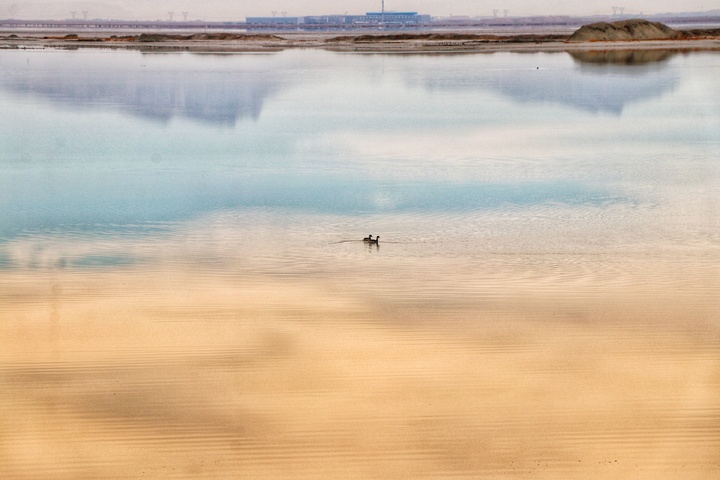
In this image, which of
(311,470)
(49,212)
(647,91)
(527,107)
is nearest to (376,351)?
(311,470)

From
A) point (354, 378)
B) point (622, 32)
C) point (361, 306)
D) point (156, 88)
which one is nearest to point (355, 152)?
point (361, 306)

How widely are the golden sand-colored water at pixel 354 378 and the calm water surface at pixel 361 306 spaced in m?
0.03

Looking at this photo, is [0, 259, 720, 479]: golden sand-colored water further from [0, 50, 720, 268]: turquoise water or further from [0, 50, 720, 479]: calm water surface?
[0, 50, 720, 268]: turquoise water

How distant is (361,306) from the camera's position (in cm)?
940

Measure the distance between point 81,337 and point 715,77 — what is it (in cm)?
3355

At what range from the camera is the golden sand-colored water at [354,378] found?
6352 millimetres

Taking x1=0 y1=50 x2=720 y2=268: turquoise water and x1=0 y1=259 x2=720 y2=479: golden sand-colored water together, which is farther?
x1=0 y1=50 x2=720 y2=268: turquoise water

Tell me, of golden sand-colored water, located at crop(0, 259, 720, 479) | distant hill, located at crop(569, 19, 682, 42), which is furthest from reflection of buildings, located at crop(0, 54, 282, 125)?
distant hill, located at crop(569, 19, 682, 42)

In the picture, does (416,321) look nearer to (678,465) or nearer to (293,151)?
(678,465)

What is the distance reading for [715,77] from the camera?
37000 mm

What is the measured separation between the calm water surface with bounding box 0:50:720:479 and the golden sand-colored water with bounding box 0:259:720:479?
0.08ft

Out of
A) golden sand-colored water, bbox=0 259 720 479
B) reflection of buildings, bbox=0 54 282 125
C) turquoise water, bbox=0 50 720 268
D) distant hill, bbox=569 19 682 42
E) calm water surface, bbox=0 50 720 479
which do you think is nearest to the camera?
golden sand-colored water, bbox=0 259 720 479

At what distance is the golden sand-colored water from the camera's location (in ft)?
20.8

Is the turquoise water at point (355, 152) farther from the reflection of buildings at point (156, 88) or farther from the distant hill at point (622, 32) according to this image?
the distant hill at point (622, 32)
